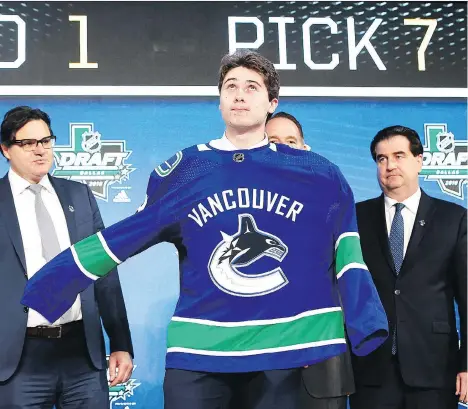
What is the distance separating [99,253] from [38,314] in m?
0.73

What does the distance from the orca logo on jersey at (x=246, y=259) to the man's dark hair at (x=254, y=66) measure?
1.40ft

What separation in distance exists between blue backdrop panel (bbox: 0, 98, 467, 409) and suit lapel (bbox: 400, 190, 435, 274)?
741mm

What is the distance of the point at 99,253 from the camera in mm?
2094

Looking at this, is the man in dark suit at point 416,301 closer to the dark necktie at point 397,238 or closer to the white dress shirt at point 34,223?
the dark necktie at point 397,238

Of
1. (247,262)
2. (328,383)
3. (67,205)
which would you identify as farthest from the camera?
(67,205)

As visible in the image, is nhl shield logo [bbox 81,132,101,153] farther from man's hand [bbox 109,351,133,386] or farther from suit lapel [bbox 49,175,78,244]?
man's hand [bbox 109,351,133,386]

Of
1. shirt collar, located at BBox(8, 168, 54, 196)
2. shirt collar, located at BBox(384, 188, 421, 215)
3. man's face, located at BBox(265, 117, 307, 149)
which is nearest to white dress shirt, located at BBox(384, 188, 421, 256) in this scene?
shirt collar, located at BBox(384, 188, 421, 215)

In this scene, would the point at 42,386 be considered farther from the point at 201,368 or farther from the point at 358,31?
the point at 358,31

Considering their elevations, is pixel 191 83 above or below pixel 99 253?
above

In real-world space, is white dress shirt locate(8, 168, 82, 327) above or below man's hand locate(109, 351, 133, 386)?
above

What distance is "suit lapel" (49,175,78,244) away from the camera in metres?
2.87

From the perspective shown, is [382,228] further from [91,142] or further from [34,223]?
[91,142]

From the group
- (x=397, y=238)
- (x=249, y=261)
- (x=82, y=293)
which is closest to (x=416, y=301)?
(x=397, y=238)

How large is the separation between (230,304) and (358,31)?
89.7 inches
